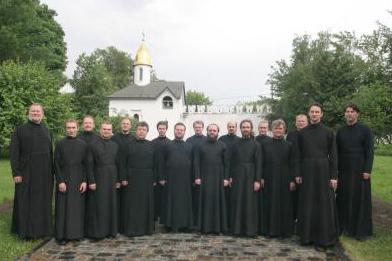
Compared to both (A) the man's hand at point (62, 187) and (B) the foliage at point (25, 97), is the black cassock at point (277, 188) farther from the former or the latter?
(B) the foliage at point (25, 97)

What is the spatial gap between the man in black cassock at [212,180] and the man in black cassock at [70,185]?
2112 millimetres

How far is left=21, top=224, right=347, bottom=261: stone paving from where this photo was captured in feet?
21.0

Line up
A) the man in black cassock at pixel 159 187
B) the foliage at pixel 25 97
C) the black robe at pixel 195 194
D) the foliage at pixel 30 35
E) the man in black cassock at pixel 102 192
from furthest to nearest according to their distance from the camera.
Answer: the foliage at pixel 30 35, the foliage at pixel 25 97, the man in black cassock at pixel 159 187, the black robe at pixel 195 194, the man in black cassock at pixel 102 192

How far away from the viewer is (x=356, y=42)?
10.8 m

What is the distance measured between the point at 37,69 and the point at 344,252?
21561 millimetres

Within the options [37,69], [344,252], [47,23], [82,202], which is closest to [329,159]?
[344,252]

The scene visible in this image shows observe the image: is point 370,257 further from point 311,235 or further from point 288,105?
point 288,105

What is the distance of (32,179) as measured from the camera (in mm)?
7289

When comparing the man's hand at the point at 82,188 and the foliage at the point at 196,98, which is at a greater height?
the foliage at the point at 196,98

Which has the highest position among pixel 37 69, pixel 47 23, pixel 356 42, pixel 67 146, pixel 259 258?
pixel 47 23

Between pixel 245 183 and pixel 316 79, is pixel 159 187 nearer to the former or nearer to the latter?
pixel 245 183

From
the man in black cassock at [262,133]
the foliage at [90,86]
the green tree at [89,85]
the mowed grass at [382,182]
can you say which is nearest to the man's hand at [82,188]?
the man in black cassock at [262,133]

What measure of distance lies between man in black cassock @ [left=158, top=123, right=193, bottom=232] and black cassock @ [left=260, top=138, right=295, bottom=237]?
140 cm

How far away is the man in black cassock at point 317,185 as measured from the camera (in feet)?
22.9
